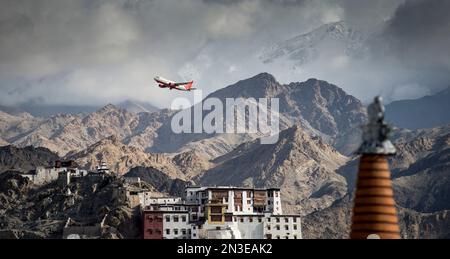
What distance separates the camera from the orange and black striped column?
261 feet

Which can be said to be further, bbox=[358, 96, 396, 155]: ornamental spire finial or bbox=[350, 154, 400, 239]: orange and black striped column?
bbox=[350, 154, 400, 239]: orange and black striped column

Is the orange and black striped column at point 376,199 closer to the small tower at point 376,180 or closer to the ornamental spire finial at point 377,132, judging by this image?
the small tower at point 376,180

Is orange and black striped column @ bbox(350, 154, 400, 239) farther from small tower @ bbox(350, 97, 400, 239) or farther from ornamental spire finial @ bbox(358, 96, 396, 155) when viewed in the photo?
ornamental spire finial @ bbox(358, 96, 396, 155)

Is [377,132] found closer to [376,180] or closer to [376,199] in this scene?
[376,180]

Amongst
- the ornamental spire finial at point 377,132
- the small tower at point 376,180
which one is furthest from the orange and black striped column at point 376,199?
the ornamental spire finial at point 377,132

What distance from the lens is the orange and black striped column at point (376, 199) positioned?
79.4 metres

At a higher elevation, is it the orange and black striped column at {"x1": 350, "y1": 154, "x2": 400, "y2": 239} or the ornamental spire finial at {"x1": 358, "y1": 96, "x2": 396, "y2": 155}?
the ornamental spire finial at {"x1": 358, "y1": 96, "x2": 396, "y2": 155}

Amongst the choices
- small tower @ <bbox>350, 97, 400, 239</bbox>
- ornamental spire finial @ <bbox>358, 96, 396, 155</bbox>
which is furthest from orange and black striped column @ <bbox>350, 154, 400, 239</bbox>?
ornamental spire finial @ <bbox>358, 96, 396, 155</bbox>

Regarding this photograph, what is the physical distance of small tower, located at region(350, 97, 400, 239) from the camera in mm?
79375
